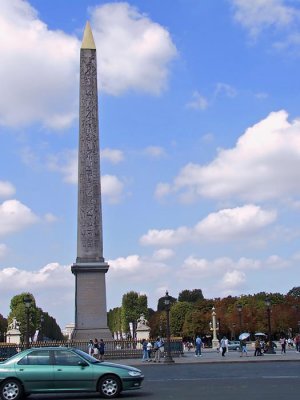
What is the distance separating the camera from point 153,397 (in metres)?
14.6

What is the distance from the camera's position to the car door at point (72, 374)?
48.9ft

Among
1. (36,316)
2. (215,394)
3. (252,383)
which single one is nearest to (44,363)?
(215,394)

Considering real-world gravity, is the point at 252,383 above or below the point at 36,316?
below

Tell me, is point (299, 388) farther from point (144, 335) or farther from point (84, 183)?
point (144, 335)

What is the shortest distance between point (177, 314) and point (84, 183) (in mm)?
83240

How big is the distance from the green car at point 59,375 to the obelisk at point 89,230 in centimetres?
2353

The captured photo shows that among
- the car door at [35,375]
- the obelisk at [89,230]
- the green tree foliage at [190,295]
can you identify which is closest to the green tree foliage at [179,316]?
the green tree foliage at [190,295]

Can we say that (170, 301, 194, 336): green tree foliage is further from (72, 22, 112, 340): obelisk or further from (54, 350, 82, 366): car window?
(54, 350, 82, 366): car window

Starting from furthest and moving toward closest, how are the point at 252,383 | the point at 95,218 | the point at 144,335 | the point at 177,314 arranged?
the point at 177,314 → the point at 144,335 → the point at 95,218 → the point at 252,383

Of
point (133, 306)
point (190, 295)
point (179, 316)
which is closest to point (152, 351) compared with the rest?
point (133, 306)

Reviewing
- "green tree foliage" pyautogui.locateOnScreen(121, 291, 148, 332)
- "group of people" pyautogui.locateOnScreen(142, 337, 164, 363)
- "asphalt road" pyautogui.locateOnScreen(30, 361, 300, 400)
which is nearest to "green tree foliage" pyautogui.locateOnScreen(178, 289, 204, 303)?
"green tree foliage" pyautogui.locateOnScreen(121, 291, 148, 332)

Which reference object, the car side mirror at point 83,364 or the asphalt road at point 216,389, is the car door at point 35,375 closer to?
the car side mirror at point 83,364

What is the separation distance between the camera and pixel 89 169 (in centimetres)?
3956

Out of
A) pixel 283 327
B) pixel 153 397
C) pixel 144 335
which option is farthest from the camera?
pixel 283 327
